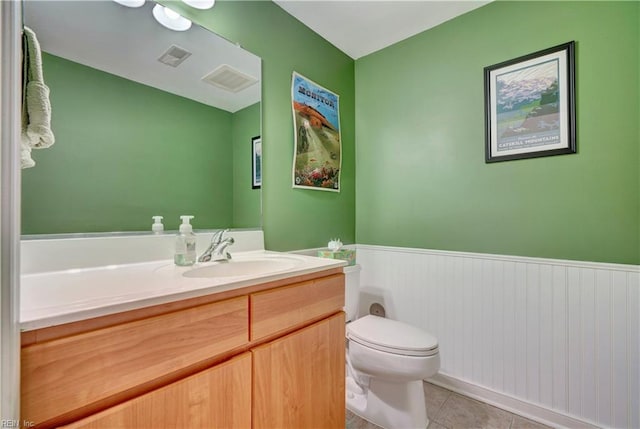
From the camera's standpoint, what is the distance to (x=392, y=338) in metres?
1.32

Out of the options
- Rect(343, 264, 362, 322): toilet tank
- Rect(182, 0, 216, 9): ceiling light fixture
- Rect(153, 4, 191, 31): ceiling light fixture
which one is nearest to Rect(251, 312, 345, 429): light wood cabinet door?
Rect(343, 264, 362, 322): toilet tank

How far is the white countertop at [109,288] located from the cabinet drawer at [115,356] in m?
0.04

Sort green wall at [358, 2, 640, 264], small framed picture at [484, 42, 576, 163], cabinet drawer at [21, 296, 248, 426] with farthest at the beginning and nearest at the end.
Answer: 1. small framed picture at [484, 42, 576, 163]
2. green wall at [358, 2, 640, 264]
3. cabinet drawer at [21, 296, 248, 426]

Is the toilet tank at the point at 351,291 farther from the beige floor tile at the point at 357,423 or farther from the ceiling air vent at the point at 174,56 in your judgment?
the ceiling air vent at the point at 174,56

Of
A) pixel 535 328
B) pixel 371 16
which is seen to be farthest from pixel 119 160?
pixel 535 328

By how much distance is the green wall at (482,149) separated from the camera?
1272mm

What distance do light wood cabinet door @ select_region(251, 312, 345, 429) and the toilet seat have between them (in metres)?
0.25

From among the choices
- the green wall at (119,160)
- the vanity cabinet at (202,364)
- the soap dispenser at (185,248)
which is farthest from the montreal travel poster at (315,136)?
the vanity cabinet at (202,364)

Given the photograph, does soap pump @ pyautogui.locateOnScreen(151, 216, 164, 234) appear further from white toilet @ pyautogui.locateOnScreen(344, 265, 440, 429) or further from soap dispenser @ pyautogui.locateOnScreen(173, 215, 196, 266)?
white toilet @ pyautogui.locateOnScreen(344, 265, 440, 429)

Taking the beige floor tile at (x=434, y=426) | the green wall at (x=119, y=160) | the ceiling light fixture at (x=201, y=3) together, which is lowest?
the beige floor tile at (x=434, y=426)

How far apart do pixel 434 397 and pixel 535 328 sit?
2.27ft

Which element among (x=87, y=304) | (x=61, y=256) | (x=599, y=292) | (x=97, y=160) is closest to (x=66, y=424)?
(x=87, y=304)

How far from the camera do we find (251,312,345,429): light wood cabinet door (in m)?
0.83

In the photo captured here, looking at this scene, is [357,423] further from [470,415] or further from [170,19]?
[170,19]
